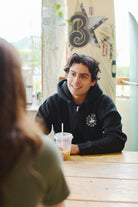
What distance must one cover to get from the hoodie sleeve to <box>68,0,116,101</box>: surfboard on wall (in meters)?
1.12

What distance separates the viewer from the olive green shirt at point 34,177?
42 cm

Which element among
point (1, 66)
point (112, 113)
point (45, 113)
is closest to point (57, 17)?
point (45, 113)

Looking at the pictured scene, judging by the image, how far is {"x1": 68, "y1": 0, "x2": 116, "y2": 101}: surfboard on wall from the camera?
2451 mm

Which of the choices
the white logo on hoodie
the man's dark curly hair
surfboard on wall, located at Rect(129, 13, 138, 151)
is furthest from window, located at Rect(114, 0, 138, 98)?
the white logo on hoodie

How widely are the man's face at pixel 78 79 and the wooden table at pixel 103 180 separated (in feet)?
1.76

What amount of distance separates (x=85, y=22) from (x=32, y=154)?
2.30 m

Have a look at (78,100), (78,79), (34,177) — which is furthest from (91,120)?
(34,177)

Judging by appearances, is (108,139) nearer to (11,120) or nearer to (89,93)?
(89,93)

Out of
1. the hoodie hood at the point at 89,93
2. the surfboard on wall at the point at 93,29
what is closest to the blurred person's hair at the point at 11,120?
the hoodie hood at the point at 89,93

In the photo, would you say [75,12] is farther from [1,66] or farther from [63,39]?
[1,66]

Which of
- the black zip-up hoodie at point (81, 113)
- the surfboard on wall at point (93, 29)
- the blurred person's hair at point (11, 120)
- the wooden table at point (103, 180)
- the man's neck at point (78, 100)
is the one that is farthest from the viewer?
the surfboard on wall at point (93, 29)

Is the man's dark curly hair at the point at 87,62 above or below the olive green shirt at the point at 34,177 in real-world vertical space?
above

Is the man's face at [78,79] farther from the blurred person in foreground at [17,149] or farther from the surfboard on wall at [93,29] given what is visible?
the blurred person in foreground at [17,149]

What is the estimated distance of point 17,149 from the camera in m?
0.41
